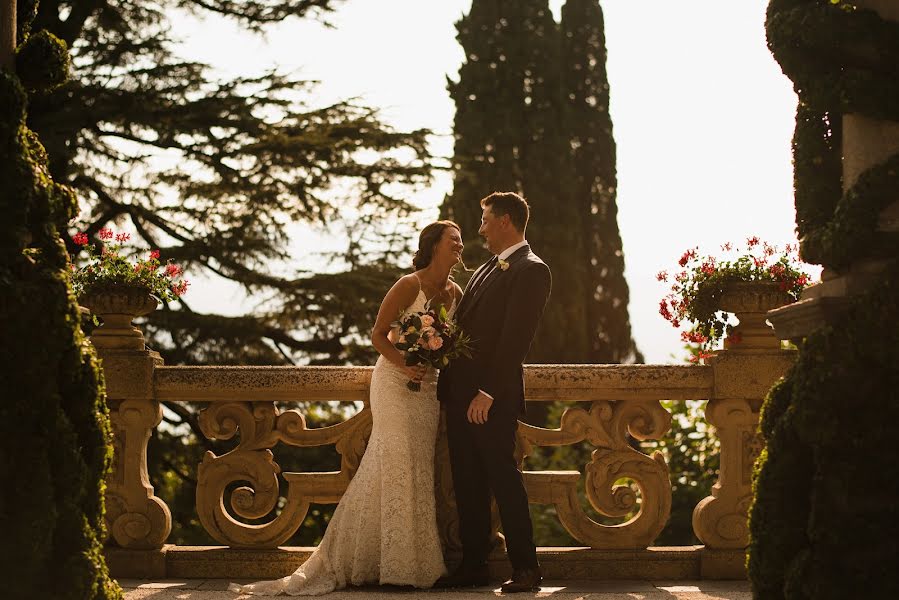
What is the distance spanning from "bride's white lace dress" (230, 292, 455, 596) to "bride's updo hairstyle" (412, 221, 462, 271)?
0.18m

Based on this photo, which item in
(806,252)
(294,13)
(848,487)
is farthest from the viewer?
(294,13)

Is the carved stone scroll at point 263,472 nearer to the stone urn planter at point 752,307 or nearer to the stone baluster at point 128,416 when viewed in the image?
the stone baluster at point 128,416

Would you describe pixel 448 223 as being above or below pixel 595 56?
below

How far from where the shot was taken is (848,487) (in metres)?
3.39

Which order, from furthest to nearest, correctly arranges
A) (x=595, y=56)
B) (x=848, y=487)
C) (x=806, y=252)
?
1. (x=595, y=56)
2. (x=806, y=252)
3. (x=848, y=487)

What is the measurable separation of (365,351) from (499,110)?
9.73 metres

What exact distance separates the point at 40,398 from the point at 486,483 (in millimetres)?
2489

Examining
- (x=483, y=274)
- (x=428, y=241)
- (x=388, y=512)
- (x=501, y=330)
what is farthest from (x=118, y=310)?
(x=501, y=330)

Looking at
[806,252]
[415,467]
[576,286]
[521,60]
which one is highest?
[521,60]

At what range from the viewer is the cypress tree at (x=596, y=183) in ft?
73.9

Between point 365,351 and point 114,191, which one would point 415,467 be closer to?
point 365,351

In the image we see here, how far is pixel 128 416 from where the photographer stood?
5938mm

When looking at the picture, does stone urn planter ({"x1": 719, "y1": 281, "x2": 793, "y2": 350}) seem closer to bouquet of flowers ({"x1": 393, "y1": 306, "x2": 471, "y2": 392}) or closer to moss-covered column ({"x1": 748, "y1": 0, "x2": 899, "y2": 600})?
bouquet of flowers ({"x1": 393, "y1": 306, "x2": 471, "y2": 392})

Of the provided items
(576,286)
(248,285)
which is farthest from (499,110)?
(248,285)
